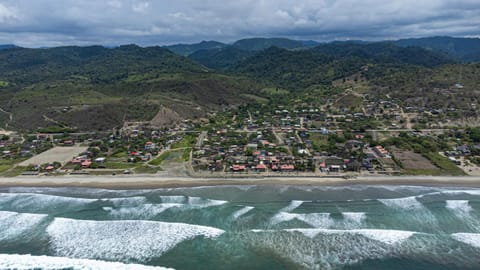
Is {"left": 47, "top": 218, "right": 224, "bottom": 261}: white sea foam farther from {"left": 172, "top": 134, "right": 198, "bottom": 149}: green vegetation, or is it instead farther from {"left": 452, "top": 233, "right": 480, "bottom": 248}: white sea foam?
{"left": 172, "top": 134, "right": 198, "bottom": 149}: green vegetation

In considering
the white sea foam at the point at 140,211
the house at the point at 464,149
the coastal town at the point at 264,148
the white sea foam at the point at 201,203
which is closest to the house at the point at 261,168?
the coastal town at the point at 264,148

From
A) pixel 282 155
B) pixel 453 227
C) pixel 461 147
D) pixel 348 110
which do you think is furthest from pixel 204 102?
pixel 453 227

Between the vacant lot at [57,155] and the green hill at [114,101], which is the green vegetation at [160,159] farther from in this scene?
the green hill at [114,101]

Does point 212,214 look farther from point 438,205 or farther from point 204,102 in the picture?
point 204,102

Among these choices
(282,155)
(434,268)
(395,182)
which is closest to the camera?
(434,268)

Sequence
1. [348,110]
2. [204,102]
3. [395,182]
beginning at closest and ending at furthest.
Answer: [395,182] → [348,110] → [204,102]

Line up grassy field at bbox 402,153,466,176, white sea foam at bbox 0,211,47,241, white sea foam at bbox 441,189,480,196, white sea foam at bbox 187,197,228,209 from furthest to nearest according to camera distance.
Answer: grassy field at bbox 402,153,466,176, white sea foam at bbox 441,189,480,196, white sea foam at bbox 187,197,228,209, white sea foam at bbox 0,211,47,241

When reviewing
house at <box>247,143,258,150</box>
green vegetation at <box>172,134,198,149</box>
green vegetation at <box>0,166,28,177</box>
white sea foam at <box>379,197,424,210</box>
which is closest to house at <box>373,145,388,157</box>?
white sea foam at <box>379,197,424,210</box>
